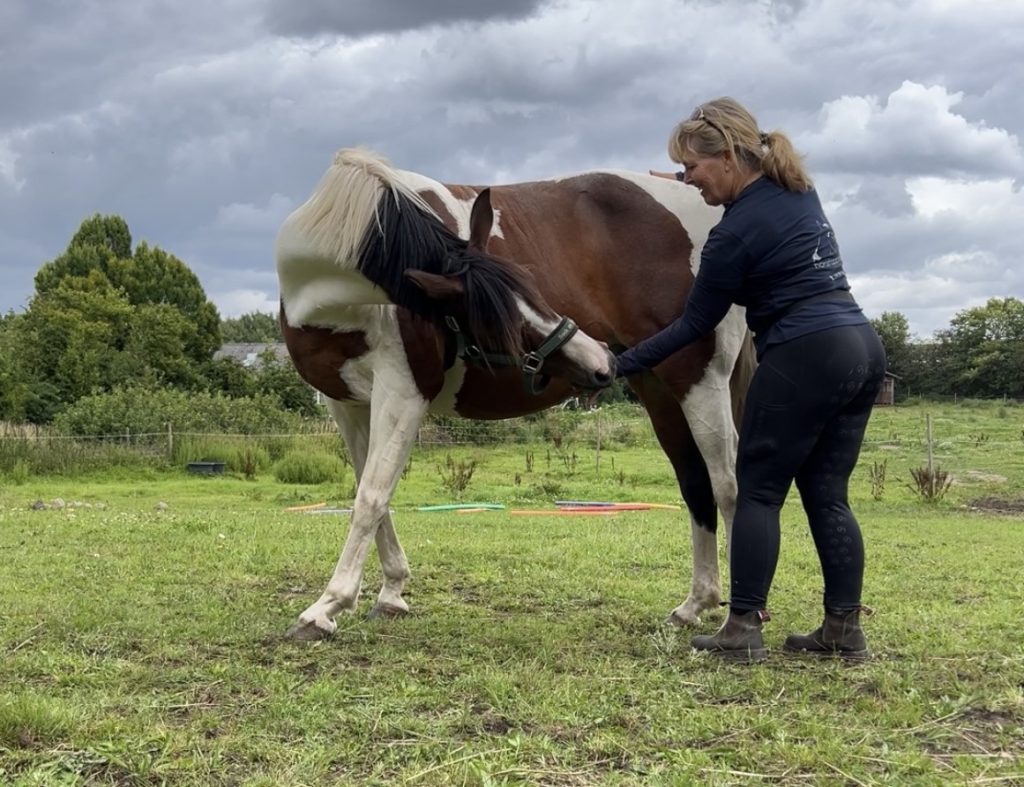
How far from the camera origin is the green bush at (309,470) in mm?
17000

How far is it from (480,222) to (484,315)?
0.44 meters

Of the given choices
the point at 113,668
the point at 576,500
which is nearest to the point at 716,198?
the point at 113,668

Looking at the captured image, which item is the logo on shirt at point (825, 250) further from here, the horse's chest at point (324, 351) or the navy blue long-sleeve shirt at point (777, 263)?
the horse's chest at point (324, 351)

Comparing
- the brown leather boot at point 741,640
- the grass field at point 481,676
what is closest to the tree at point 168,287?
the grass field at point 481,676

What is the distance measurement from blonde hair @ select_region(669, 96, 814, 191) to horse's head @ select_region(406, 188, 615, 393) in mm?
826

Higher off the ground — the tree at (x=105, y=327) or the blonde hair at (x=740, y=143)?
the tree at (x=105, y=327)

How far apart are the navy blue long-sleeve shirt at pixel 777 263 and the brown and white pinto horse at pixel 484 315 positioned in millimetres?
641

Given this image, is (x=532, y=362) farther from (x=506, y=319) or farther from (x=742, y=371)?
(x=742, y=371)

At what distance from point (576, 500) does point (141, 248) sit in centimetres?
3770

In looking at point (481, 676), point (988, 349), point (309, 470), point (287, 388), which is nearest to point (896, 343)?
point (988, 349)

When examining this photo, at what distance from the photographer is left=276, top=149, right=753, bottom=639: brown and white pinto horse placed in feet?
12.0

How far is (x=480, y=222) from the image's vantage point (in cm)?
377

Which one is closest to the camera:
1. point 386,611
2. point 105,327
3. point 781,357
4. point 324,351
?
point 781,357

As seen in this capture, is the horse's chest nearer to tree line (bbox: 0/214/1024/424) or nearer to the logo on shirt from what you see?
the logo on shirt
